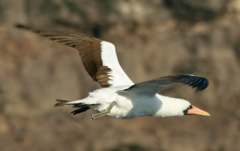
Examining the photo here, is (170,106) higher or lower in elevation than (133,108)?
lower

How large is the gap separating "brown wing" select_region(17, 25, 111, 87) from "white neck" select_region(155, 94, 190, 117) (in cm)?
76

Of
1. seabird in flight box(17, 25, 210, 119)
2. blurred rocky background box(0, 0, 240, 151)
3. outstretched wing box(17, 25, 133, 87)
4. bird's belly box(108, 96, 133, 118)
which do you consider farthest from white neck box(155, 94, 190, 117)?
blurred rocky background box(0, 0, 240, 151)

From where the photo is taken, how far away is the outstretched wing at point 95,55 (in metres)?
13.0

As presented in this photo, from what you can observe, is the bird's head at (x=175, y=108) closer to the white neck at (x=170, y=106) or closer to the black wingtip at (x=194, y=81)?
the white neck at (x=170, y=106)

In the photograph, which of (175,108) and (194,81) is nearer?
(194,81)

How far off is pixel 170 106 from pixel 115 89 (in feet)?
2.34

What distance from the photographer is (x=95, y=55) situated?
43.7 feet

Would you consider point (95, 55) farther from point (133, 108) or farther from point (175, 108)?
point (133, 108)

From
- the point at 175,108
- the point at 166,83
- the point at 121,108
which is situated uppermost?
the point at 166,83

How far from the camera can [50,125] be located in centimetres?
2175

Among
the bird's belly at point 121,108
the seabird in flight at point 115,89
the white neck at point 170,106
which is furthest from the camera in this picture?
the white neck at point 170,106

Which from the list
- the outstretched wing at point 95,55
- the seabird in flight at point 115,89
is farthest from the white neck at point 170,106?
the outstretched wing at point 95,55

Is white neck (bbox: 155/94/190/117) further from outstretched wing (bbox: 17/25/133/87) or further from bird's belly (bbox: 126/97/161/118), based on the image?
outstretched wing (bbox: 17/25/133/87)

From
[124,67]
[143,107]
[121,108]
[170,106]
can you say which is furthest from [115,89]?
[124,67]
